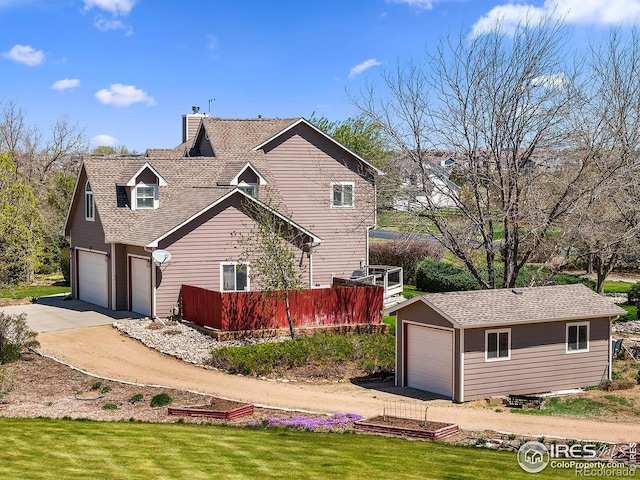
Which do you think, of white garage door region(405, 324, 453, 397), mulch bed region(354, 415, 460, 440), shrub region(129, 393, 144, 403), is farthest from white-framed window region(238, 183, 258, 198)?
mulch bed region(354, 415, 460, 440)

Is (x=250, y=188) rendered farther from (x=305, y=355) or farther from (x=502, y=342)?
(x=502, y=342)

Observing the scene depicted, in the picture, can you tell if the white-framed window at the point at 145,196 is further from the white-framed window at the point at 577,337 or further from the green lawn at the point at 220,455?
the white-framed window at the point at 577,337

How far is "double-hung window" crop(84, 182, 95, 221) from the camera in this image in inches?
1485

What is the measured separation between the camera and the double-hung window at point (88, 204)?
3772 cm

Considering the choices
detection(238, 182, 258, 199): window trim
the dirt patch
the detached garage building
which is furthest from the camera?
detection(238, 182, 258, 199): window trim

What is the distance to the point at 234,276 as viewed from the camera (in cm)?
3438

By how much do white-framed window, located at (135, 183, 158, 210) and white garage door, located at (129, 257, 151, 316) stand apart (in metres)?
2.54

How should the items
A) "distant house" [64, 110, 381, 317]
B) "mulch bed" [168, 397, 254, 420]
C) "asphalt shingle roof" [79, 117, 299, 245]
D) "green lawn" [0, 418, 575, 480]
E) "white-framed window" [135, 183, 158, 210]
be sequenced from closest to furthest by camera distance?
1. "green lawn" [0, 418, 575, 480]
2. "mulch bed" [168, 397, 254, 420]
3. "distant house" [64, 110, 381, 317]
4. "asphalt shingle roof" [79, 117, 299, 245]
5. "white-framed window" [135, 183, 158, 210]

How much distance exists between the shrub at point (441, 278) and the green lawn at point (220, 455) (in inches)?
1051

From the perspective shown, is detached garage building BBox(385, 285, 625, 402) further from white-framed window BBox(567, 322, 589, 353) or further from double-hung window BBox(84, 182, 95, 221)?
double-hung window BBox(84, 182, 95, 221)

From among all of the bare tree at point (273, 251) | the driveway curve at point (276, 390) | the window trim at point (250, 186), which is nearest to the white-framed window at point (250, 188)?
the window trim at point (250, 186)

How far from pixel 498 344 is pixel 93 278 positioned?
20357mm

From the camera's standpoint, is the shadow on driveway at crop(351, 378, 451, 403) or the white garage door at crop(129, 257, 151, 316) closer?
the shadow on driveway at crop(351, 378, 451, 403)

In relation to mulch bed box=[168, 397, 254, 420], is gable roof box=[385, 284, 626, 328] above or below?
above
